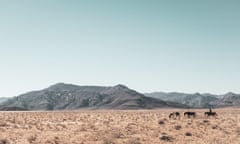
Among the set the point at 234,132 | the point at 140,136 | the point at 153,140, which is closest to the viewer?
the point at 153,140

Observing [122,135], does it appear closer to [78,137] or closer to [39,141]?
[78,137]

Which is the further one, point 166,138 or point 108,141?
point 166,138

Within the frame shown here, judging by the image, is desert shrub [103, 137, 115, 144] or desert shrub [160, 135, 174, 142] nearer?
desert shrub [103, 137, 115, 144]

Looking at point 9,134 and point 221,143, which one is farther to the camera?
point 9,134

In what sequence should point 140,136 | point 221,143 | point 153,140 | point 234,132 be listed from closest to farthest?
1. point 221,143
2. point 153,140
3. point 140,136
4. point 234,132

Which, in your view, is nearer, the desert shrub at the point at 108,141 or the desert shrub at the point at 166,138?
the desert shrub at the point at 108,141

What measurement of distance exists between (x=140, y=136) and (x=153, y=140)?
216cm

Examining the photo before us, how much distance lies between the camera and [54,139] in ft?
87.4

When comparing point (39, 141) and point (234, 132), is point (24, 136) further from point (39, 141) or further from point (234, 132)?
point (234, 132)

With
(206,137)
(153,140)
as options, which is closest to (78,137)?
(153,140)

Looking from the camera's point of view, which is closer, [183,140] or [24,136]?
[183,140]

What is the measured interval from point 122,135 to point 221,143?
819 centimetres

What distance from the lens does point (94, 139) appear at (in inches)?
1047

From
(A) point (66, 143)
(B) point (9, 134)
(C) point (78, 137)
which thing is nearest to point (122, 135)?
(C) point (78, 137)
